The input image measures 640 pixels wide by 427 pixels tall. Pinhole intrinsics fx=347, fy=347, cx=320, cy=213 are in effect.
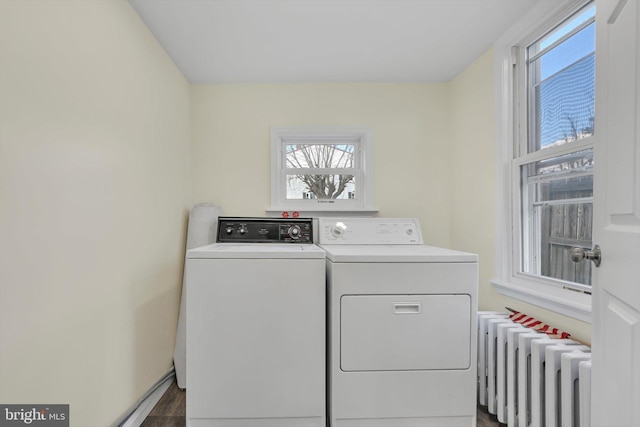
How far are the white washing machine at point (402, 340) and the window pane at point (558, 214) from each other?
18.8 inches

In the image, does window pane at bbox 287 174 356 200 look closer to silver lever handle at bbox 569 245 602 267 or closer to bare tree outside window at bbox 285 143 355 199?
bare tree outside window at bbox 285 143 355 199

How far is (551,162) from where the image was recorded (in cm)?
182

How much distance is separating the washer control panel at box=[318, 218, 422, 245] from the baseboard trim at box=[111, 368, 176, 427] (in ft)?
4.31

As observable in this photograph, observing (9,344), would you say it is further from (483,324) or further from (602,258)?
(483,324)

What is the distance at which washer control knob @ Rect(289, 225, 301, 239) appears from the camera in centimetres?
240

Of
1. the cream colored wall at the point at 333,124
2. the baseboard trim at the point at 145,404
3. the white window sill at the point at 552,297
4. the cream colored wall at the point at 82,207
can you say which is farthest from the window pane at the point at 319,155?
the baseboard trim at the point at 145,404

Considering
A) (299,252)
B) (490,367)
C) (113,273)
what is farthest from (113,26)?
(490,367)

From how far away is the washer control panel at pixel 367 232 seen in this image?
2.38 metres

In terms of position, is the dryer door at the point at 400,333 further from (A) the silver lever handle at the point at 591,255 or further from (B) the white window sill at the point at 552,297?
(A) the silver lever handle at the point at 591,255

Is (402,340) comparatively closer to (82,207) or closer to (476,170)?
(476,170)

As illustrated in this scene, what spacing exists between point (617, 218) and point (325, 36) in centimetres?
172

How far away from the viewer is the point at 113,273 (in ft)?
5.26

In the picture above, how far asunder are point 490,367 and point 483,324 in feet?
0.71
